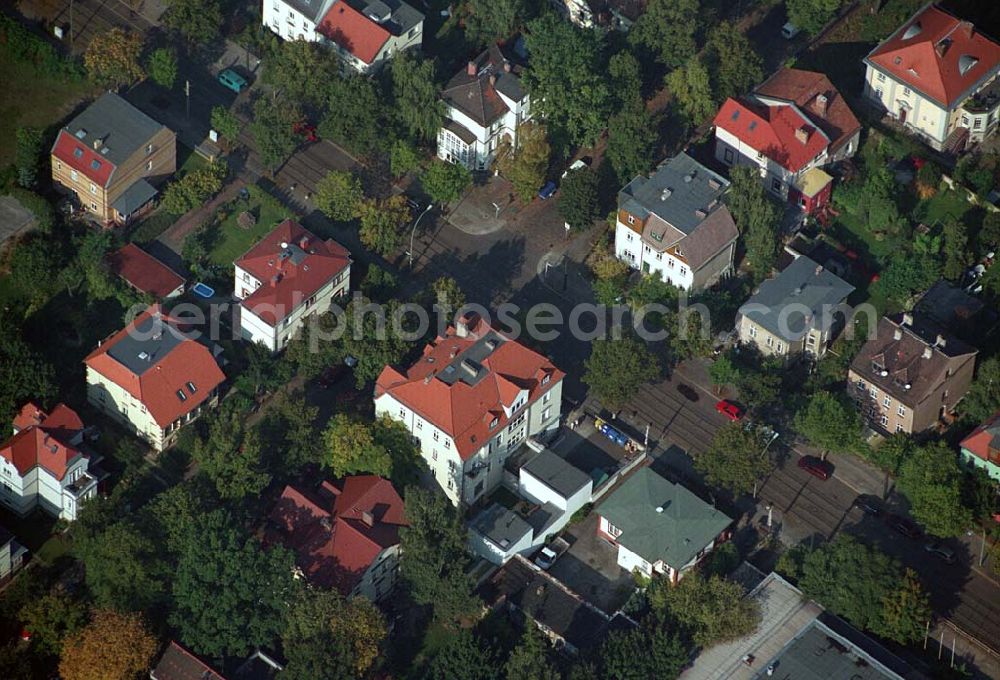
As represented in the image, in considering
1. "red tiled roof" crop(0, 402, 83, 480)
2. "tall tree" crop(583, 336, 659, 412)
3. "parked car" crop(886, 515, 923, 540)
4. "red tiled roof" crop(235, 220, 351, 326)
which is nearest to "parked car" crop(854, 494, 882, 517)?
"parked car" crop(886, 515, 923, 540)

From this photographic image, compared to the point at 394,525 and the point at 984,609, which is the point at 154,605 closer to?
the point at 394,525

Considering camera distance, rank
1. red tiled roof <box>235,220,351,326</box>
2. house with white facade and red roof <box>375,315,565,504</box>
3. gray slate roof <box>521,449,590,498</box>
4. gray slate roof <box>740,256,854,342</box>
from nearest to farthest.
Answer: house with white facade and red roof <box>375,315,565,504</box>
gray slate roof <box>521,449,590,498</box>
red tiled roof <box>235,220,351,326</box>
gray slate roof <box>740,256,854,342</box>

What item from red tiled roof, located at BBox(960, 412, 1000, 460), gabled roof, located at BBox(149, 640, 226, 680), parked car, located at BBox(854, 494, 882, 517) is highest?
red tiled roof, located at BBox(960, 412, 1000, 460)

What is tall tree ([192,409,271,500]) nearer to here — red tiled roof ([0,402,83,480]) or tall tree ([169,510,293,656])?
tall tree ([169,510,293,656])

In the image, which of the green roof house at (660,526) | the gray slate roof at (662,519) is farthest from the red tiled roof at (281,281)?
the gray slate roof at (662,519)

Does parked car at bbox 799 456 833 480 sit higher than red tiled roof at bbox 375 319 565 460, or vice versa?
parked car at bbox 799 456 833 480

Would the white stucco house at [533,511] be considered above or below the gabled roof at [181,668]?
above

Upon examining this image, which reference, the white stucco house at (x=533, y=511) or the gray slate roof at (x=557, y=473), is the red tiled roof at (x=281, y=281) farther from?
the gray slate roof at (x=557, y=473)

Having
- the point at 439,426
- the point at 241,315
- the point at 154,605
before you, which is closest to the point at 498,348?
the point at 439,426

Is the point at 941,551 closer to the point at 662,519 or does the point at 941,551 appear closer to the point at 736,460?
the point at 736,460
